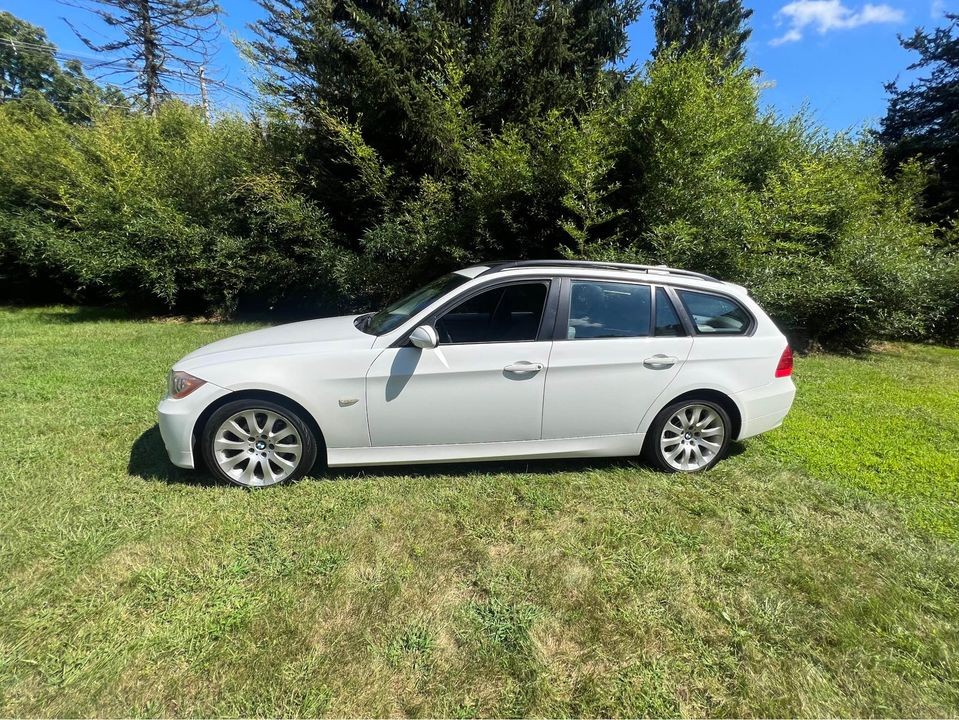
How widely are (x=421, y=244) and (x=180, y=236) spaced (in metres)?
5.24

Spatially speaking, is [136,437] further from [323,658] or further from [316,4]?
[316,4]

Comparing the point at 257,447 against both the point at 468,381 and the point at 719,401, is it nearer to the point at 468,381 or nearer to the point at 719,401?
the point at 468,381

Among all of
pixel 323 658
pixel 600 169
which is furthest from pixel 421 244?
pixel 323 658

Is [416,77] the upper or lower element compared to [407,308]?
upper

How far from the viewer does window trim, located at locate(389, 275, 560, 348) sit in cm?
316

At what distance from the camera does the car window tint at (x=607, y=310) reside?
11.0ft

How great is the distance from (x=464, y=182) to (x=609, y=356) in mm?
6098

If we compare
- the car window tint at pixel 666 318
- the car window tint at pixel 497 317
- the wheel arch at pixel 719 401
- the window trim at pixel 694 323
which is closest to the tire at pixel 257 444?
the car window tint at pixel 497 317

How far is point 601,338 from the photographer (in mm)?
3324

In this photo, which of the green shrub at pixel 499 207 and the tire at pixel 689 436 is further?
the green shrub at pixel 499 207

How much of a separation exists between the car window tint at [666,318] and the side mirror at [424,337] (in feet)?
5.23

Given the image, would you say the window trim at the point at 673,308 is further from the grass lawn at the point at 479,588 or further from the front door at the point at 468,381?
the grass lawn at the point at 479,588

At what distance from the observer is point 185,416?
3.01 metres

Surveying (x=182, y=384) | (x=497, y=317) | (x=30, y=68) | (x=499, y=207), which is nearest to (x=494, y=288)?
(x=497, y=317)
